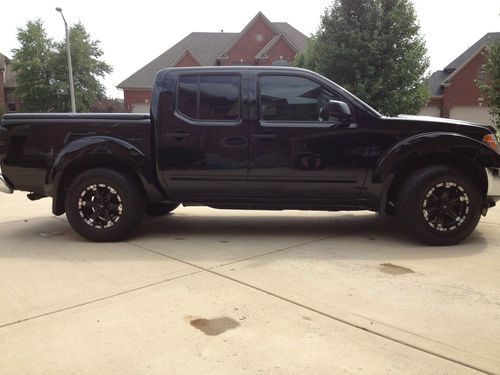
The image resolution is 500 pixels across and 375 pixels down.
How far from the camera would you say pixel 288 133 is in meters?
5.05

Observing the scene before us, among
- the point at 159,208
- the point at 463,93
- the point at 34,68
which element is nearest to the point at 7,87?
the point at 34,68

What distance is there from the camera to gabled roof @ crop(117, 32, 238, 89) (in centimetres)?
4059

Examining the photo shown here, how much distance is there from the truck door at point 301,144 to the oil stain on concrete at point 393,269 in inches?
39.1

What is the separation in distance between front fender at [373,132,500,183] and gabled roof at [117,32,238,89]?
36.7 metres

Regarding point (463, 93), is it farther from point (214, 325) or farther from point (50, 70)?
point (214, 325)

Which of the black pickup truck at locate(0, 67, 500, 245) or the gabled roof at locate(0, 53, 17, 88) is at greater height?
the gabled roof at locate(0, 53, 17, 88)

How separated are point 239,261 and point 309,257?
0.71 meters

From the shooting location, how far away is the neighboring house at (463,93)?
3750cm

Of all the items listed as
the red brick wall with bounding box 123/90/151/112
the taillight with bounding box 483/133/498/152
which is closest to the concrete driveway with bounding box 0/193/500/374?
the taillight with bounding box 483/133/498/152

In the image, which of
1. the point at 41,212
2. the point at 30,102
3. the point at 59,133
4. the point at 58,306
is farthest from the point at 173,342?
the point at 30,102

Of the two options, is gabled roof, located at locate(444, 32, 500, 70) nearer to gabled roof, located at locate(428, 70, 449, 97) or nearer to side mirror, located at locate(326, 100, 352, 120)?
gabled roof, located at locate(428, 70, 449, 97)

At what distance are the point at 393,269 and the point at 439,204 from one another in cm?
117

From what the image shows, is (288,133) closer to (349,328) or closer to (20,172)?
(349,328)

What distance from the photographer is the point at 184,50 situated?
40.3 m
